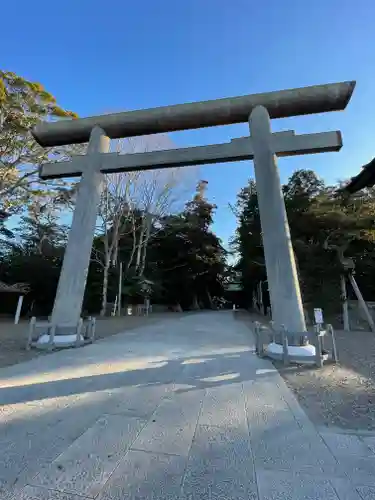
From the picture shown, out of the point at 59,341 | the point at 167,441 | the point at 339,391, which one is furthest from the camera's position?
the point at 59,341

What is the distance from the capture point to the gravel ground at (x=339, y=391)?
2.71 metres

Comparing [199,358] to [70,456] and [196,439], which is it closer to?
[196,439]

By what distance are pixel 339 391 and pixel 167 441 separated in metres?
2.52

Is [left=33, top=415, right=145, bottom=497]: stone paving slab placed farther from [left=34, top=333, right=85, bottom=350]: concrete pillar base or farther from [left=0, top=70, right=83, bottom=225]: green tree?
[left=0, top=70, right=83, bottom=225]: green tree

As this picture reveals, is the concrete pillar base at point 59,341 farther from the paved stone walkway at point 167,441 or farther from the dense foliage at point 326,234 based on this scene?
the dense foliage at point 326,234

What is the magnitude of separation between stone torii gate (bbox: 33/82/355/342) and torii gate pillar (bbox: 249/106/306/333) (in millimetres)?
18

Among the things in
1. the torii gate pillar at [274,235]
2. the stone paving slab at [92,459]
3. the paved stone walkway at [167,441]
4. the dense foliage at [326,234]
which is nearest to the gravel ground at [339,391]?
the paved stone walkway at [167,441]

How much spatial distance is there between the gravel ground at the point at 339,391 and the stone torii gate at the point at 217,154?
96 cm

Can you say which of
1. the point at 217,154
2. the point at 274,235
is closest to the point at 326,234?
the point at 274,235

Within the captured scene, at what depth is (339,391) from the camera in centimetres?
347

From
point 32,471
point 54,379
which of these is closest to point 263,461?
point 32,471

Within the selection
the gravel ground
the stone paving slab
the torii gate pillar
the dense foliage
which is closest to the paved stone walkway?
the stone paving slab

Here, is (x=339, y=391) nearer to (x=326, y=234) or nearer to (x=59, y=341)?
(x=59, y=341)

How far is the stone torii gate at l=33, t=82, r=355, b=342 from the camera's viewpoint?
5.42 m
